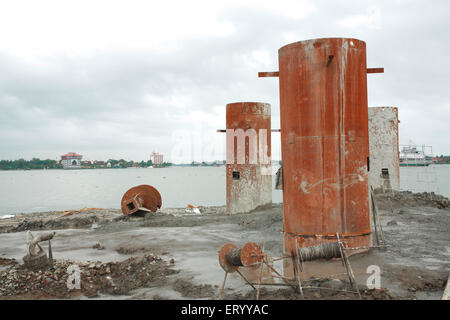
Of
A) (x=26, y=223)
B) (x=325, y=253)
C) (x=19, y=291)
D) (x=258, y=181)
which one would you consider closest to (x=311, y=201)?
(x=325, y=253)

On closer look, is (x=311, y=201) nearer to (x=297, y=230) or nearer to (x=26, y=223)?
(x=297, y=230)

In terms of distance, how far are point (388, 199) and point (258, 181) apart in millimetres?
5666

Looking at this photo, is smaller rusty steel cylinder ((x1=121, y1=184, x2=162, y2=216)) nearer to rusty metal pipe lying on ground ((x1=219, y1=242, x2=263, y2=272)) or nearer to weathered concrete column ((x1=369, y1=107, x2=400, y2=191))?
weathered concrete column ((x1=369, y1=107, x2=400, y2=191))

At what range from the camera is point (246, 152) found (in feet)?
53.7

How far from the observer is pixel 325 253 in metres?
6.26

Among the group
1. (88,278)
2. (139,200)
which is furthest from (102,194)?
(88,278)

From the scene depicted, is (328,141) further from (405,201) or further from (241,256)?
(405,201)

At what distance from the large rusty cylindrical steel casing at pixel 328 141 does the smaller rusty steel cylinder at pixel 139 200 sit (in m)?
10.4

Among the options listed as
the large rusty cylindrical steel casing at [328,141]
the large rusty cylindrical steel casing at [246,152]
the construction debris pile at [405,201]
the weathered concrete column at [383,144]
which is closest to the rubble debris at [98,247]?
the large rusty cylindrical steel casing at [328,141]

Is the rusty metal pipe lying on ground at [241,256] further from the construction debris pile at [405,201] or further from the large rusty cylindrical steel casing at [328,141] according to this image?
the construction debris pile at [405,201]

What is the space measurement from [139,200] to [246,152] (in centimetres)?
520

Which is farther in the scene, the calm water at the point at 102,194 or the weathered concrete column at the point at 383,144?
the calm water at the point at 102,194

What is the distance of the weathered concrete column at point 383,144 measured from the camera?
60.1 ft
